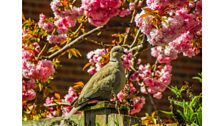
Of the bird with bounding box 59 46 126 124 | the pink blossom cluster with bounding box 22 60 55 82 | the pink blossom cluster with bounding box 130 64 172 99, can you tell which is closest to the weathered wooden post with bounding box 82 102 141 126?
the bird with bounding box 59 46 126 124

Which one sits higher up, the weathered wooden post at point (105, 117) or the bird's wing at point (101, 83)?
the bird's wing at point (101, 83)

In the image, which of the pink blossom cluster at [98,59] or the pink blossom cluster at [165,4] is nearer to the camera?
the pink blossom cluster at [165,4]

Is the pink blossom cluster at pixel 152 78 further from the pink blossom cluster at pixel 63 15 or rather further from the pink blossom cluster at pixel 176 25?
the pink blossom cluster at pixel 63 15

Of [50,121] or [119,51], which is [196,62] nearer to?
[119,51]

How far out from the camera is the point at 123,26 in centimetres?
414

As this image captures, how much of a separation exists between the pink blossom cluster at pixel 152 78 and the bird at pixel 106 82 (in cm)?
12

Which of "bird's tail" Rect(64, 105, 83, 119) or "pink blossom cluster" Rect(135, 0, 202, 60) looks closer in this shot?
"pink blossom cluster" Rect(135, 0, 202, 60)

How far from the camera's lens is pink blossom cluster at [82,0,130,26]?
4082mm

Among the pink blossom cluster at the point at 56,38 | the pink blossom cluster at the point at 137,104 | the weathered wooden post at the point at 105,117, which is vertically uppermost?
the pink blossom cluster at the point at 56,38

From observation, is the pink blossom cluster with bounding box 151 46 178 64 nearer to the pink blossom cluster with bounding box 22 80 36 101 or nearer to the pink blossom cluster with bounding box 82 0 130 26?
the pink blossom cluster with bounding box 82 0 130 26

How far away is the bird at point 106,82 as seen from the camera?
396 centimetres

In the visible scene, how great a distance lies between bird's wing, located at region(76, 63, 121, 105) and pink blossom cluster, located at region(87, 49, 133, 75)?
0.07m

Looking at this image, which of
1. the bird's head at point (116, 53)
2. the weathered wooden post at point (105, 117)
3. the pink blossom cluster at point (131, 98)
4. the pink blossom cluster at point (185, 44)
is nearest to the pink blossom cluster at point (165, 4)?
the pink blossom cluster at point (185, 44)
